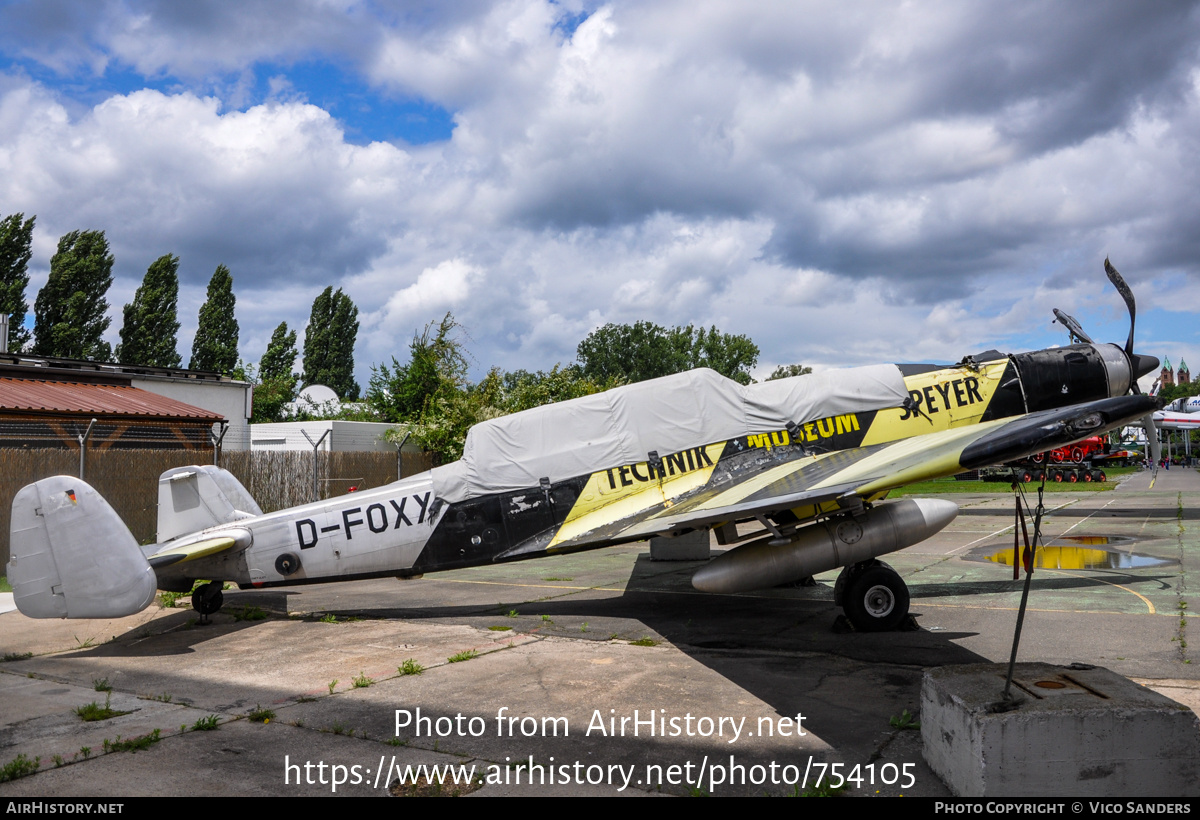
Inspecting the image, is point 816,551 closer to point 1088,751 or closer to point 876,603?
point 876,603

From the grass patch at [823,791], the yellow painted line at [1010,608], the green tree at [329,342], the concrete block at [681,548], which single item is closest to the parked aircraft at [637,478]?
the yellow painted line at [1010,608]

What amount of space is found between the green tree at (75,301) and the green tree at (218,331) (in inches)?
287

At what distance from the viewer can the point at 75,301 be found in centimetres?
4844

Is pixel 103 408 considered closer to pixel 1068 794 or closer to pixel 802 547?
pixel 802 547

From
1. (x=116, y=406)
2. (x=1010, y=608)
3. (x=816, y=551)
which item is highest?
(x=116, y=406)

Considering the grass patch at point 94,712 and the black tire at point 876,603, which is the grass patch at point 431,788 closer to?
the grass patch at point 94,712

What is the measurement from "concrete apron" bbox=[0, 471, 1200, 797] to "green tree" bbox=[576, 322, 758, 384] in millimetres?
70071

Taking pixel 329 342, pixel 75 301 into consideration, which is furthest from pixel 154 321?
pixel 329 342

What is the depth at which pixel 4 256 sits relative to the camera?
4578 centimetres

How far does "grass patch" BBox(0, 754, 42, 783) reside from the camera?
4.65 m

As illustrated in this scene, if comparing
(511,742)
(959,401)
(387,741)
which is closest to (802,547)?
(959,401)

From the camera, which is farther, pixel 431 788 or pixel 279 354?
pixel 279 354

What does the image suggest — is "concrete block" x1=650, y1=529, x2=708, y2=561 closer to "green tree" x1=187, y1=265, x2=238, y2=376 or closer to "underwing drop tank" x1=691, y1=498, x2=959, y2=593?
"underwing drop tank" x1=691, y1=498, x2=959, y2=593

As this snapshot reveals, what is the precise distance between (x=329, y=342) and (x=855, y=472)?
224 ft
